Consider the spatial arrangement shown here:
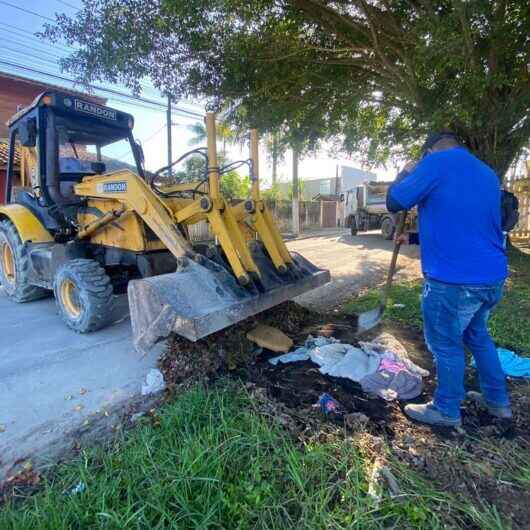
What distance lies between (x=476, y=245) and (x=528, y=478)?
1.28 m

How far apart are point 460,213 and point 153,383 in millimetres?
2633

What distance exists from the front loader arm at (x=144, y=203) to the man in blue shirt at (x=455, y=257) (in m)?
1.98

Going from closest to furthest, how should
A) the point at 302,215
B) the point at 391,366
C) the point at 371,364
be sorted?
the point at 391,366 → the point at 371,364 → the point at 302,215

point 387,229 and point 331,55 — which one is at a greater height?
point 331,55

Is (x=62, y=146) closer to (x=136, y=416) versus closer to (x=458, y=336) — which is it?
(x=136, y=416)

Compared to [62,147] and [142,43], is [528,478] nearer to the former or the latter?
[62,147]

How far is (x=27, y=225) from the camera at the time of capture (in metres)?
5.20

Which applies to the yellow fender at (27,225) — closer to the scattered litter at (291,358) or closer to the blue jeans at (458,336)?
the scattered litter at (291,358)

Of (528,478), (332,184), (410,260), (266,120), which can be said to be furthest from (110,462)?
(332,184)

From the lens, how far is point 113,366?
352cm

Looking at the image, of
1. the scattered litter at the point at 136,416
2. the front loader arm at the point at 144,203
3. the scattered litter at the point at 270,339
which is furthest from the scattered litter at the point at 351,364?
the front loader arm at the point at 144,203

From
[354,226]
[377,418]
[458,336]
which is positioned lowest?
[377,418]

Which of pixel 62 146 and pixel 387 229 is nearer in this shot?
pixel 62 146

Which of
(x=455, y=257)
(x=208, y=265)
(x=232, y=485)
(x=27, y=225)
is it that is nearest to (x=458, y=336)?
(x=455, y=257)
